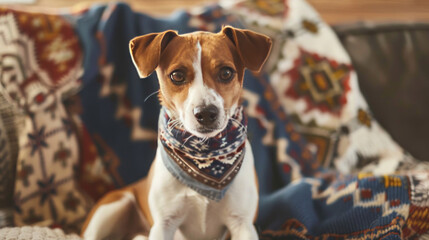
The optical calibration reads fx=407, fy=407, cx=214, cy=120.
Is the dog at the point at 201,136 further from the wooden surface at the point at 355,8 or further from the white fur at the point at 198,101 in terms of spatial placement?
the wooden surface at the point at 355,8

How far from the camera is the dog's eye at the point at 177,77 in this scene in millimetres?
892

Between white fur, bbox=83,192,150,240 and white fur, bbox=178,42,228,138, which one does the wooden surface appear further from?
white fur, bbox=178,42,228,138


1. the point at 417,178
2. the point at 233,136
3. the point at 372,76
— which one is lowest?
the point at 417,178

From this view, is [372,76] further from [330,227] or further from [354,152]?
[330,227]

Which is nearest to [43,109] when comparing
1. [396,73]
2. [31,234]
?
[31,234]

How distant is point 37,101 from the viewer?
4.74 feet

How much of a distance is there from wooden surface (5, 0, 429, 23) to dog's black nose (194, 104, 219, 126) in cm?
122

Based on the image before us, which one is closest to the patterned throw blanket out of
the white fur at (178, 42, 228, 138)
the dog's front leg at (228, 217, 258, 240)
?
the dog's front leg at (228, 217, 258, 240)

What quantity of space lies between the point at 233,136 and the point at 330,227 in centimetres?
52

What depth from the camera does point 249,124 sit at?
1.60m

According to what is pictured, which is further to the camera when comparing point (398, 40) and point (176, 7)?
point (176, 7)

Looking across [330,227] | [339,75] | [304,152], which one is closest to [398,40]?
[339,75]

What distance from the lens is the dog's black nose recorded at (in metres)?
0.84

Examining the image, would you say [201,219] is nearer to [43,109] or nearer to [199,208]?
[199,208]
